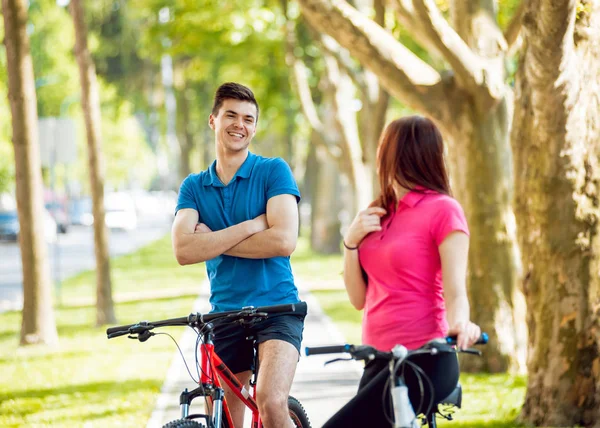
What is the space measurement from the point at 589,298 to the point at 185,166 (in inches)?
1455

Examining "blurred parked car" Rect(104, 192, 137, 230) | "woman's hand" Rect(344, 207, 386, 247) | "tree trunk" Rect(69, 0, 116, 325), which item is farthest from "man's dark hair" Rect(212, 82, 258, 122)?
"blurred parked car" Rect(104, 192, 137, 230)

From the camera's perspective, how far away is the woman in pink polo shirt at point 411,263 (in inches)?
151

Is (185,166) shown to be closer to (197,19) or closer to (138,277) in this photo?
(138,277)

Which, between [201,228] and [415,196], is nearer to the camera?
[415,196]

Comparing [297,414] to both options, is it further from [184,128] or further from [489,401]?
[184,128]

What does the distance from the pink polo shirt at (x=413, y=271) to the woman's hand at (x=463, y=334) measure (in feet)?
0.46

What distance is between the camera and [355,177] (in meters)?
23.5

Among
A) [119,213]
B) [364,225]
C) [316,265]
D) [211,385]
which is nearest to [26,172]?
[211,385]

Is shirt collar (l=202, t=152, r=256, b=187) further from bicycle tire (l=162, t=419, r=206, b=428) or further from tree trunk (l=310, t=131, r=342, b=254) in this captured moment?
tree trunk (l=310, t=131, r=342, b=254)

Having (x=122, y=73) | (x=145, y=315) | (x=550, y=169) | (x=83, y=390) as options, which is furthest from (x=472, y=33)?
(x=122, y=73)

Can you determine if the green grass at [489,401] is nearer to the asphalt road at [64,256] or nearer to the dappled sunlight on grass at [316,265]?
the asphalt road at [64,256]

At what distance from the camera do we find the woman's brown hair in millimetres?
3969

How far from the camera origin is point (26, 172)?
13.4 metres

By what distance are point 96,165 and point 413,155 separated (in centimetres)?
1239
